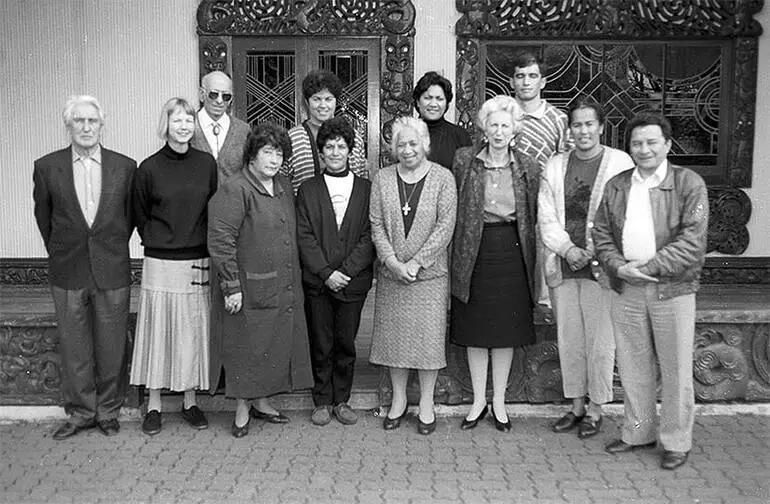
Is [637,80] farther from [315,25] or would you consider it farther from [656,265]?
[656,265]

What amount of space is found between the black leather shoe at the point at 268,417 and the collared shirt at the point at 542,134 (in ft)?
6.58

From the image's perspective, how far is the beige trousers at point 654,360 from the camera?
162 inches

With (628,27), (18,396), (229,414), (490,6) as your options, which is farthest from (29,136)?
(628,27)

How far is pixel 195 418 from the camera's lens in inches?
187

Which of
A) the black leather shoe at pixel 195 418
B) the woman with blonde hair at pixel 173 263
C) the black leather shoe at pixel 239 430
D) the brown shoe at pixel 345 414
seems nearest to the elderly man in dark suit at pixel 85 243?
the woman with blonde hair at pixel 173 263

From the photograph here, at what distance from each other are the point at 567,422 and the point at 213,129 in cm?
255

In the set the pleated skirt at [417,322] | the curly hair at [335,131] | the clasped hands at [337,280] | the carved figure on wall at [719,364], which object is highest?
the curly hair at [335,131]

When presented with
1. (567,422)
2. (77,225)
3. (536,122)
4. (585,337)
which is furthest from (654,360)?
(77,225)

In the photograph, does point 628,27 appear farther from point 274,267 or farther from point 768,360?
point 274,267

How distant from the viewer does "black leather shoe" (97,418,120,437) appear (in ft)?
15.2

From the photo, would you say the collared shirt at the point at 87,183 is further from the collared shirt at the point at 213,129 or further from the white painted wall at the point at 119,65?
the white painted wall at the point at 119,65

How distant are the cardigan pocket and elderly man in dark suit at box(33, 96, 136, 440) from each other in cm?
69

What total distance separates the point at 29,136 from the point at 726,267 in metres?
5.78

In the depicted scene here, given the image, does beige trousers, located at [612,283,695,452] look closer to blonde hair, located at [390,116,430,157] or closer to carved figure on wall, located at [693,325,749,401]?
carved figure on wall, located at [693,325,749,401]
